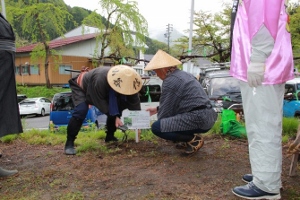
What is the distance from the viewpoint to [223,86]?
25.4 feet

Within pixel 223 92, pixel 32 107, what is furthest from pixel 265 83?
pixel 32 107

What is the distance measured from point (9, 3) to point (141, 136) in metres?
22.3

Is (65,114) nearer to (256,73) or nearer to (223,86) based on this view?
(223,86)

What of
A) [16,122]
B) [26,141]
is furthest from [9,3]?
[16,122]

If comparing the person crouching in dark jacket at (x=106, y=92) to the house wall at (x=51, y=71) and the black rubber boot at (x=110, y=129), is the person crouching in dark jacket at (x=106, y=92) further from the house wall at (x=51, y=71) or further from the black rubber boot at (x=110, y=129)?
the house wall at (x=51, y=71)

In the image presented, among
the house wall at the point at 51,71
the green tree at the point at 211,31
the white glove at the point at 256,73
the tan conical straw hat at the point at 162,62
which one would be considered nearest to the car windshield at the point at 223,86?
the tan conical straw hat at the point at 162,62

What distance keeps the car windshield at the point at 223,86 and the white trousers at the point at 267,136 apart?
5.51 metres

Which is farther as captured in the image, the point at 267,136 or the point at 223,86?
the point at 223,86

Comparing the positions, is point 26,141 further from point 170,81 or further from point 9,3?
point 9,3

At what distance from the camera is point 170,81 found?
127 inches

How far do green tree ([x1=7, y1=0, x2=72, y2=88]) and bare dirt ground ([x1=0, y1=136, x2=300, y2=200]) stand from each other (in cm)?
1807

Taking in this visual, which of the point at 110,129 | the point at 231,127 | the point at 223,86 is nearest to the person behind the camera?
the point at 110,129

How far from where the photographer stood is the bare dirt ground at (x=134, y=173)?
2.37 meters

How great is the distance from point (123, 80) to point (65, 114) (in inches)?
223
